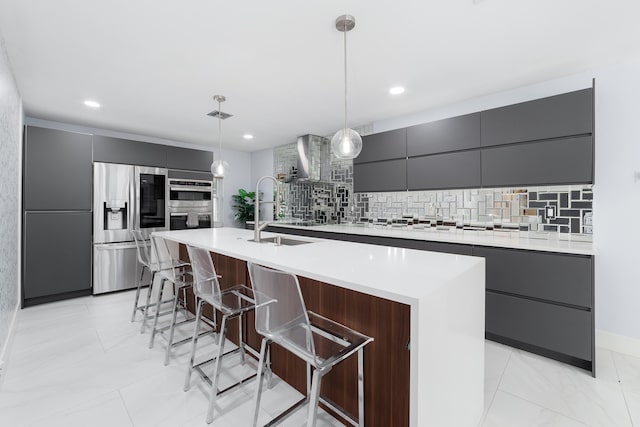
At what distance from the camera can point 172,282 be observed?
286 cm

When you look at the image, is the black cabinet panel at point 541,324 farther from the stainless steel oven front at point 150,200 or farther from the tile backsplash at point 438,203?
the stainless steel oven front at point 150,200

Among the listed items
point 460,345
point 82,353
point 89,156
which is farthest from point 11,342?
point 460,345

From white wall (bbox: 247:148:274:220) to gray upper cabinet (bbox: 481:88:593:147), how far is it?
Answer: 4255 millimetres

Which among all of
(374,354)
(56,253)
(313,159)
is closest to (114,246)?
(56,253)

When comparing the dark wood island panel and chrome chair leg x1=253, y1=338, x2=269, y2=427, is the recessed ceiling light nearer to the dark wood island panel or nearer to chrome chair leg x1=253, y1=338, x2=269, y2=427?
the dark wood island panel

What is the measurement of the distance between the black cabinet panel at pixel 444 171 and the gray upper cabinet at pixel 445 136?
0.25ft

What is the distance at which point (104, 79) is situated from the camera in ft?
9.23

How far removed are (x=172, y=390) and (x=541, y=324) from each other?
9.19 ft

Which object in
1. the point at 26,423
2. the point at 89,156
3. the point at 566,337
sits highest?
the point at 89,156

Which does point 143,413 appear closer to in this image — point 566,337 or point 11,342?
point 11,342

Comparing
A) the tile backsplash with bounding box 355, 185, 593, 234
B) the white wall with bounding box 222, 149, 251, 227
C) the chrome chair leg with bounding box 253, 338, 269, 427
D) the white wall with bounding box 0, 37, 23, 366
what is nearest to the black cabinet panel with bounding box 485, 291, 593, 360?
A: the tile backsplash with bounding box 355, 185, 593, 234

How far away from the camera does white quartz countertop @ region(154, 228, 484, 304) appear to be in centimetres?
118

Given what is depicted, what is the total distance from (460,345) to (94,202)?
4.59 metres

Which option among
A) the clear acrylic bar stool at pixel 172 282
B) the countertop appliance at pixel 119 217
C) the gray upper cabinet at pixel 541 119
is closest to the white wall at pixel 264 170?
the countertop appliance at pixel 119 217
